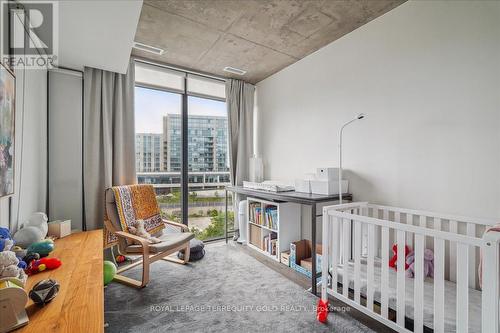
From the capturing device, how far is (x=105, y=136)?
265cm

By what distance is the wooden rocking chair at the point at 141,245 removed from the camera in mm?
2150

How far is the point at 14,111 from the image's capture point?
4.99 ft

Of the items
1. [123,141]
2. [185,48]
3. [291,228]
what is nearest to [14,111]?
[123,141]

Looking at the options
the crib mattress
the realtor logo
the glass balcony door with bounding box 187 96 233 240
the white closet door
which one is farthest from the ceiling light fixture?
the crib mattress

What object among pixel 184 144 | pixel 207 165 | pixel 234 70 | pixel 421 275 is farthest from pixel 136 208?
pixel 421 275

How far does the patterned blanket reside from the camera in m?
2.48

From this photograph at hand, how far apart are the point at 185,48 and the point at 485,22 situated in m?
2.63

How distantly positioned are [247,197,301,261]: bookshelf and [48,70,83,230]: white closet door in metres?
2.01

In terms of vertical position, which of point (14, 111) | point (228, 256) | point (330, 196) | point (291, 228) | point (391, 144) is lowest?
point (228, 256)

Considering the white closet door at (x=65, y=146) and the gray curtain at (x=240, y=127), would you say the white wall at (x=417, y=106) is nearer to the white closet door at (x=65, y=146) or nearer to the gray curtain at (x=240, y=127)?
the gray curtain at (x=240, y=127)

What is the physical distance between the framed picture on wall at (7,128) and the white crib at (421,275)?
81.7 inches

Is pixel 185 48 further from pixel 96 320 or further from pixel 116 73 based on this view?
pixel 96 320

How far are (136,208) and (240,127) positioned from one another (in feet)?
6.02

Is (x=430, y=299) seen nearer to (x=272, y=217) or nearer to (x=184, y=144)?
(x=272, y=217)
